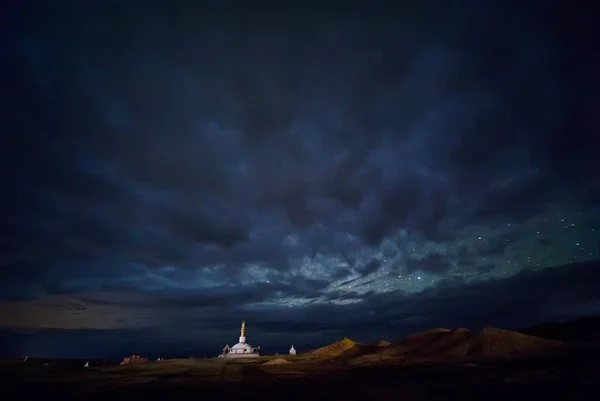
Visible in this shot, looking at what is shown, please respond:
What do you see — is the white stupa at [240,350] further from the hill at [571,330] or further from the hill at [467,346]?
the hill at [571,330]

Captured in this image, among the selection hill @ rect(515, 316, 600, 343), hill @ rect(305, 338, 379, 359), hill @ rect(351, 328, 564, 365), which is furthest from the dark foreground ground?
hill @ rect(515, 316, 600, 343)

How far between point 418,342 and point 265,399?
64.1 m

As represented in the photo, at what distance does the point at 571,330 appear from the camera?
301 feet

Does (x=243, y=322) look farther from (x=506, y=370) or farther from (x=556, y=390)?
(x=556, y=390)

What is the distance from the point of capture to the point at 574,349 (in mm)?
52844

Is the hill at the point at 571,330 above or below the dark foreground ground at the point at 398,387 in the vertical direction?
above

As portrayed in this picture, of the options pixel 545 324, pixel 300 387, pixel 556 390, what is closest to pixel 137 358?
pixel 300 387

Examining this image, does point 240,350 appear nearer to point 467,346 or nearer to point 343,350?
point 343,350

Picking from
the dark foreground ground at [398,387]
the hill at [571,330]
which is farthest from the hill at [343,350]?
the hill at [571,330]

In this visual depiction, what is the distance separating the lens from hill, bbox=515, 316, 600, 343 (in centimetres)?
8362

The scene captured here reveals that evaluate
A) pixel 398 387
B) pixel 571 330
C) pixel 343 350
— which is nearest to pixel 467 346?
pixel 343 350

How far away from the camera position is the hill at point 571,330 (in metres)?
83.6

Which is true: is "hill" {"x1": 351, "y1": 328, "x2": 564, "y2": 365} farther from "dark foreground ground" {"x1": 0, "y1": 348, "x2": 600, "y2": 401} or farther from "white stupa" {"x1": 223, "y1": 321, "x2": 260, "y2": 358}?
"white stupa" {"x1": 223, "y1": 321, "x2": 260, "y2": 358}

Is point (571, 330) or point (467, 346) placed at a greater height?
point (571, 330)
